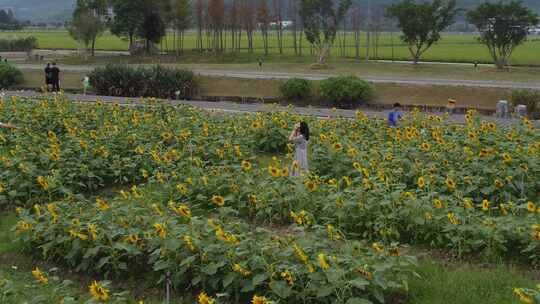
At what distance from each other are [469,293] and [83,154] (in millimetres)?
7408

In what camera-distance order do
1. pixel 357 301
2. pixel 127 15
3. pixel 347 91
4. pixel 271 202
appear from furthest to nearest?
pixel 127 15
pixel 347 91
pixel 271 202
pixel 357 301

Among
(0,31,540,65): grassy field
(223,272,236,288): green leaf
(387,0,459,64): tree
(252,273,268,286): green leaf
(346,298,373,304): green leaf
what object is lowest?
(346,298,373,304): green leaf

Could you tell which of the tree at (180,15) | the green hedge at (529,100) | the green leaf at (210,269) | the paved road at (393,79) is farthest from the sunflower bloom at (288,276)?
the tree at (180,15)

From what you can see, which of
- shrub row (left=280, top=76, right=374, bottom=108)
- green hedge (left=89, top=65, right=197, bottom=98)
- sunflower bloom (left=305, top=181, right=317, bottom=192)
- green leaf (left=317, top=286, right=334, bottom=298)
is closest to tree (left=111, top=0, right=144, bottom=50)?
green hedge (left=89, top=65, right=197, bottom=98)

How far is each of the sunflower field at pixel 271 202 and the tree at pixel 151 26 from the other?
92.9 ft

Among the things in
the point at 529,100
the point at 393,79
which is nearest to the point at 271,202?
the point at 529,100

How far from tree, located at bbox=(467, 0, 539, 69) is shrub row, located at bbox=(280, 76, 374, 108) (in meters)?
8.82

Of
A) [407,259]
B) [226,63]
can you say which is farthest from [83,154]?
[226,63]

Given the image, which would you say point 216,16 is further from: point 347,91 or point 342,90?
point 347,91

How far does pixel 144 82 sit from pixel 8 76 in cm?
708

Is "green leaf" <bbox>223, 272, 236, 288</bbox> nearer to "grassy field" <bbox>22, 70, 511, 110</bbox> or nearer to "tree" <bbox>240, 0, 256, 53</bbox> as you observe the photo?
"grassy field" <bbox>22, 70, 511, 110</bbox>

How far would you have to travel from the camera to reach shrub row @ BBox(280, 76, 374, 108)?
25.9 m

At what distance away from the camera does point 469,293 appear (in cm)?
714

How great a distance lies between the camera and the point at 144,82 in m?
29.4
